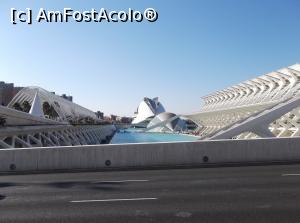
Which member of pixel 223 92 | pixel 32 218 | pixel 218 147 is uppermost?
pixel 223 92

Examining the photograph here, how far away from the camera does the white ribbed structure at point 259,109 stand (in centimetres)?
2725

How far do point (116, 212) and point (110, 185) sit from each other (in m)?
3.42

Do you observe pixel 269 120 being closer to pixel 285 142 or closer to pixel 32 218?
pixel 285 142

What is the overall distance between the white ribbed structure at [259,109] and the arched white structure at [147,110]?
103 feet

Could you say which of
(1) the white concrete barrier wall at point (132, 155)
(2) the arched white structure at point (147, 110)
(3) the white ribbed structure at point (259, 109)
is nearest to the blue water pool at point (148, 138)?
(3) the white ribbed structure at point (259, 109)

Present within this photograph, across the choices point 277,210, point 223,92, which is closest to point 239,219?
point 277,210

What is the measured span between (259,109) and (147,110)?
117 meters

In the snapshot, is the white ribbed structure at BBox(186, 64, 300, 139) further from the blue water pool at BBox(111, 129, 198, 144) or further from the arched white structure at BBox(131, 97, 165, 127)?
the arched white structure at BBox(131, 97, 165, 127)

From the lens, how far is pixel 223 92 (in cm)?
13012

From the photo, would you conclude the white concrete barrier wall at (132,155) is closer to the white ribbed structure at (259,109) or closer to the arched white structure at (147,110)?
the white ribbed structure at (259,109)

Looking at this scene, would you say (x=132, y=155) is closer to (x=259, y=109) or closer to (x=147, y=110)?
(x=259, y=109)

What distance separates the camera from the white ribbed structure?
1073 inches

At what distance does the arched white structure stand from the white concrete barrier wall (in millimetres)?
163660

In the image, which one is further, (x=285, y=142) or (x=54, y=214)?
(x=285, y=142)
